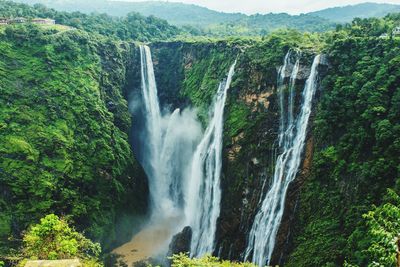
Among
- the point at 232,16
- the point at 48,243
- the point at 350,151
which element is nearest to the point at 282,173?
the point at 350,151

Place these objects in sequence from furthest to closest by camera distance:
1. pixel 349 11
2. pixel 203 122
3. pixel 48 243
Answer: pixel 349 11 < pixel 203 122 < pixel 48 243

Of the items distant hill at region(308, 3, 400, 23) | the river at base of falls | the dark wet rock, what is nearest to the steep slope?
the river at base of falls

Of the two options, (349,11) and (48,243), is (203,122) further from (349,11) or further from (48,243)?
(349,11)

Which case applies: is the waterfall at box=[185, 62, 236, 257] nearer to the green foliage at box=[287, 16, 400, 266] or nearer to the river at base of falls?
the river at base of falls

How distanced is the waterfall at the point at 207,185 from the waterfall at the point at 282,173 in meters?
3.37

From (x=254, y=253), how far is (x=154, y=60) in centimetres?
2196

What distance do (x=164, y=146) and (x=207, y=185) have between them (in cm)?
878

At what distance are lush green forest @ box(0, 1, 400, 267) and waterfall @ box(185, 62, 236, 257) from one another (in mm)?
800

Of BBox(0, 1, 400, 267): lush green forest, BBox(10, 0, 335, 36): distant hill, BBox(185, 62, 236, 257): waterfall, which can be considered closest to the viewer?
BBox(0, 1, 400, 267): lush green forest

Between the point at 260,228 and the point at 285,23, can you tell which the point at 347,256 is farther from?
the point at 285,23

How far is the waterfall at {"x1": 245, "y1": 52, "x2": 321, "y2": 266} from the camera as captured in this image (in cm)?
2167

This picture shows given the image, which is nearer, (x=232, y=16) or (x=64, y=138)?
(x=64, y=138)

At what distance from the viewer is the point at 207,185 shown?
87.8 ft

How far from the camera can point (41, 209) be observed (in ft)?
77.7
